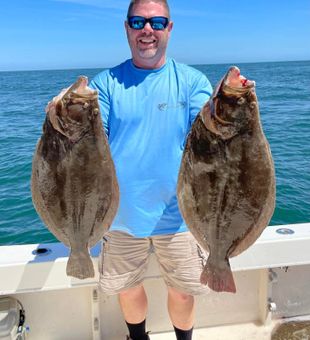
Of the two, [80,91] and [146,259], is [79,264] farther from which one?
[80,91]

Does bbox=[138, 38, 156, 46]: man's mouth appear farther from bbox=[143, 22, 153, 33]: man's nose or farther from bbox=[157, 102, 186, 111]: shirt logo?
bbox=[157, 102, 186, 111]: shirt logo

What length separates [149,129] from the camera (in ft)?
9.51

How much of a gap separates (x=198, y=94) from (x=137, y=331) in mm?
1987

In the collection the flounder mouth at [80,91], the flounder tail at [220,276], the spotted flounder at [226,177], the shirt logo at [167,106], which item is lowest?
the flounder tail at [220,276]

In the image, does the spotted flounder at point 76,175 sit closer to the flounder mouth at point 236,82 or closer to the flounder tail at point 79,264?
the flounder tail at point 79,264

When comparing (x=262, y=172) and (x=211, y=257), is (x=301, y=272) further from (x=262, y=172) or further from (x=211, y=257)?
(x=262, y=172)

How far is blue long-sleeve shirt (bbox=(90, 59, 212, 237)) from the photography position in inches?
114

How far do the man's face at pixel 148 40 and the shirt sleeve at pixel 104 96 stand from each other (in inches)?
11.2

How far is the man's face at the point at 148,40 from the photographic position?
2.86m

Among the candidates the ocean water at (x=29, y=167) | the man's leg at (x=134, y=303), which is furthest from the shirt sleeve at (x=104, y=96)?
the ocean water at (x=29, y=167)

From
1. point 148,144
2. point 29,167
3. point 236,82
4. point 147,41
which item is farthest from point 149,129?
point 29,167

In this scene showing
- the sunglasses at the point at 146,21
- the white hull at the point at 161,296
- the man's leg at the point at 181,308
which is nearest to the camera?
the sunglasses at the point at 146,21

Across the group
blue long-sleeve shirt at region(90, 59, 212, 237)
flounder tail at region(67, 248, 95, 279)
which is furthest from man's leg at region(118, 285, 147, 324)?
flounder tail at region(67, 248, 95, 279)

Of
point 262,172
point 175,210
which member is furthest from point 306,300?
point 262,172
